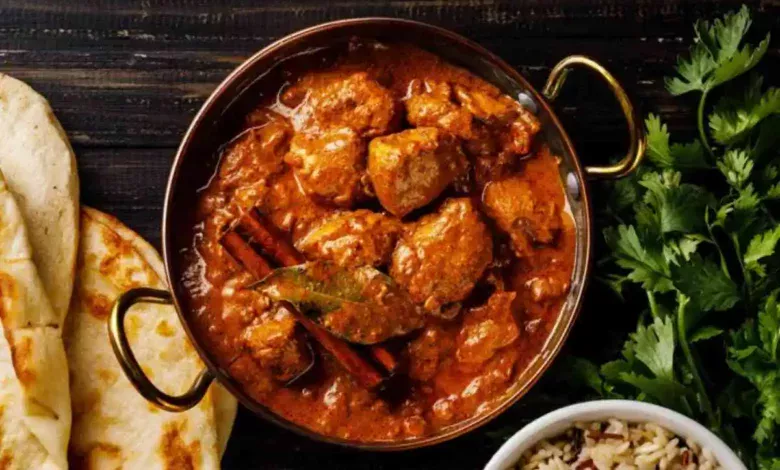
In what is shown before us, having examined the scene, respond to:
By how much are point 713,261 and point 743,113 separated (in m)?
0.53

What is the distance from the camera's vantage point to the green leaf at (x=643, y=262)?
376cm

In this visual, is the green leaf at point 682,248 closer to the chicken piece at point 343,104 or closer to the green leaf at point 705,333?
the green leaf at point 705,333

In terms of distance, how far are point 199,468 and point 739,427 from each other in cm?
193

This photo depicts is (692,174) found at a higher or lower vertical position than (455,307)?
higher

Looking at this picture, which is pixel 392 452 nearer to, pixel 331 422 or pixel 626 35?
pixel 331 422

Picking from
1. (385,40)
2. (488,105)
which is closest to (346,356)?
(488,105)

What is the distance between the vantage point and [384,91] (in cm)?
376

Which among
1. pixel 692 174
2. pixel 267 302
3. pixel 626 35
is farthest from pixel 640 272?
pixel 267 302

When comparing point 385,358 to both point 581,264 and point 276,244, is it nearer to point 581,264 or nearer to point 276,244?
point 276,244

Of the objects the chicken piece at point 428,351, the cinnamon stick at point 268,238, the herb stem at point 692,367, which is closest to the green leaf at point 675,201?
the herb stem at point 692,367

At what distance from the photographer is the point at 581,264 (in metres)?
3.79

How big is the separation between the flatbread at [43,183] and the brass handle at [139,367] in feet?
1.26

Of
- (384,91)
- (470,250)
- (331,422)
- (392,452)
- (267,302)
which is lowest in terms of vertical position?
(392,452)

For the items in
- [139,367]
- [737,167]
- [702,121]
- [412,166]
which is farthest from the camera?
[702,121]
